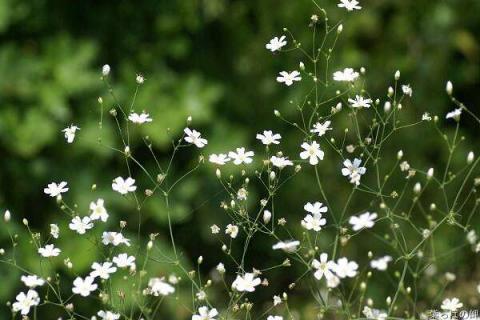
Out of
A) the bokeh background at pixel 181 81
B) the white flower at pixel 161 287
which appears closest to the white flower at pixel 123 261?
the white flower at pixel 161 287

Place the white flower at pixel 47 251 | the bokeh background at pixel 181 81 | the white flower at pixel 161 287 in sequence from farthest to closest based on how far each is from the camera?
the bokeh background at pixel 181 81 < the white flower at pixel 47 251 < the white flower at pixel 161 287

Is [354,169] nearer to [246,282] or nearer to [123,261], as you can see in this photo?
[246,282]

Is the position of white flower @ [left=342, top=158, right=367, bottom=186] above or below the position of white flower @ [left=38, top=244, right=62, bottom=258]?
above

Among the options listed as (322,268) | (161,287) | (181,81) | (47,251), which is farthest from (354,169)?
(181,81)

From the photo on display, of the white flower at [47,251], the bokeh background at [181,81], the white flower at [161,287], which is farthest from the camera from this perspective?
the bokeh background at [181,81]

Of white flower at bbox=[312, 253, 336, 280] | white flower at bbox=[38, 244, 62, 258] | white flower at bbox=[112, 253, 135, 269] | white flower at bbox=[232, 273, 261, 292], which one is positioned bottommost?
white flower at bbox=[38, 244, 62, 258]

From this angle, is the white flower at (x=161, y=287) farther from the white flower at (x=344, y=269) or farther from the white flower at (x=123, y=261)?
the white flower at (x=344, y=269)

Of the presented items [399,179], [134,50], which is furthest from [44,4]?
[399,179]

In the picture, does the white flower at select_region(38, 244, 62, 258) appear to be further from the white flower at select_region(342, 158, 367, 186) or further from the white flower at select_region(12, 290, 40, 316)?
the white flower at select_region(342, 158, 367, 186)

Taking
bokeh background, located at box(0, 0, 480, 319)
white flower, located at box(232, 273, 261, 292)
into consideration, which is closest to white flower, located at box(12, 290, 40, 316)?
white flower, located at box(232, 273, 261, 292)
